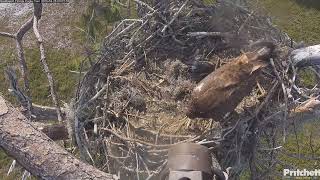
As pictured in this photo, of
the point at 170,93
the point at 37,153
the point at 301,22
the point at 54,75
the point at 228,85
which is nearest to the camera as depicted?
the point at 37,153

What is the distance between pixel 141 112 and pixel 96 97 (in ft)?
0.89

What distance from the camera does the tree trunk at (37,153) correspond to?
7.15ft

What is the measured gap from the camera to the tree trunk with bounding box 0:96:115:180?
2.18 meters

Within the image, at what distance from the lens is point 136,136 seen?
2885 millimetres

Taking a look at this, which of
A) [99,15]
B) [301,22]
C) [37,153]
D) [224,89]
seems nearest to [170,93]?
[224,89]

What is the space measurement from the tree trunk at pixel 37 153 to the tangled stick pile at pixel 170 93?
1.90ft

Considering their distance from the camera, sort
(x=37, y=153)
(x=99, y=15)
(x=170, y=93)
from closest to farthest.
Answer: (x=37, y=153), (x=170, y=93), (x=99, y=15)

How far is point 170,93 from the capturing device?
3.13 metres

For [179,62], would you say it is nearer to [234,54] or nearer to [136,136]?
[234,54]

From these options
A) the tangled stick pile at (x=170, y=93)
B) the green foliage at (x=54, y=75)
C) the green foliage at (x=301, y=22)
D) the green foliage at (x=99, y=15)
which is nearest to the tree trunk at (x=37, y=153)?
the tangled stick pile at (x=170, y=93)

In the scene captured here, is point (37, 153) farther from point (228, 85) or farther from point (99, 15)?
point (99, 15)

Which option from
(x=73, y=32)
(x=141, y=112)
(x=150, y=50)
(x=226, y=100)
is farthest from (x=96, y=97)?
(x=73, y=32)

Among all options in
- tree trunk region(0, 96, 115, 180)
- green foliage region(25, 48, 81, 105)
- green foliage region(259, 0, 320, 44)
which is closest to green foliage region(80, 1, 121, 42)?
tree trunk region(0, 96, 115, 180)

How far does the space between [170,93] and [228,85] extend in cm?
59
